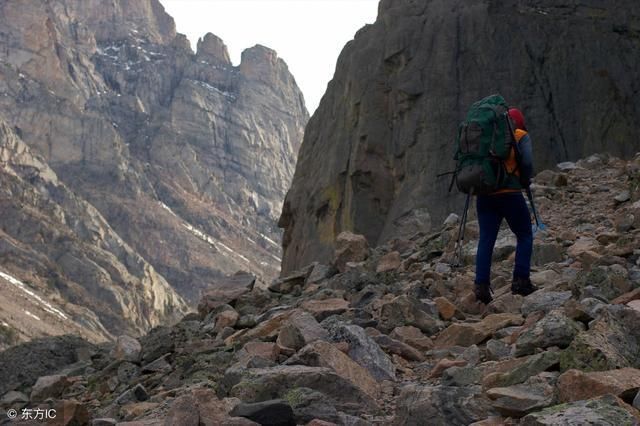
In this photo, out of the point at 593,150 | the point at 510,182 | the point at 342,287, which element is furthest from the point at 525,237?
the point at 593,150

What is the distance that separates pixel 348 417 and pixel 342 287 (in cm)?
528

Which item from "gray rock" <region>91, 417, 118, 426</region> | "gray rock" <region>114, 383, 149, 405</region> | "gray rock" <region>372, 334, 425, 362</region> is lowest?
"gray rock" <region>114, 383, 149, 405</region>

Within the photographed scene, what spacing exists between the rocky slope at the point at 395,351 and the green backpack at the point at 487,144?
117cm

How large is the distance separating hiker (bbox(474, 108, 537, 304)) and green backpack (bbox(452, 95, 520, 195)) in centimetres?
12

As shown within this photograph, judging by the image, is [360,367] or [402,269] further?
[402,269]

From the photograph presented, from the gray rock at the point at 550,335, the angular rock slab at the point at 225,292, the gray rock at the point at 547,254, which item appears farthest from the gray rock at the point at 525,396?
the angular rock slab at the point at 225,292

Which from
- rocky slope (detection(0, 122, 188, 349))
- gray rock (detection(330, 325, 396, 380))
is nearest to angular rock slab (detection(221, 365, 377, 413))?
gray rock (detection(330, 325, 396, 380))

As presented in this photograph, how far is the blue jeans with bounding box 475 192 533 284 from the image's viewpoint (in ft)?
25.4

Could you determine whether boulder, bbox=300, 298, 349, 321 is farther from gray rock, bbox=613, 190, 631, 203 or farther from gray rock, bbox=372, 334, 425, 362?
gray rock, bbox=613, 190, 631, 203

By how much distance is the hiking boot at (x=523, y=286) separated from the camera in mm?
7660

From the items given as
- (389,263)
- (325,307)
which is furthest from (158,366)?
(389,263)

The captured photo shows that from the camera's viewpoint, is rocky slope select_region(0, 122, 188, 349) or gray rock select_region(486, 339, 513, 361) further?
rocky slope select_region(0, 122, 188, 349)

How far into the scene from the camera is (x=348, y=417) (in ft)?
15.5

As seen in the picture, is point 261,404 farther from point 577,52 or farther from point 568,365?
point 577,52
